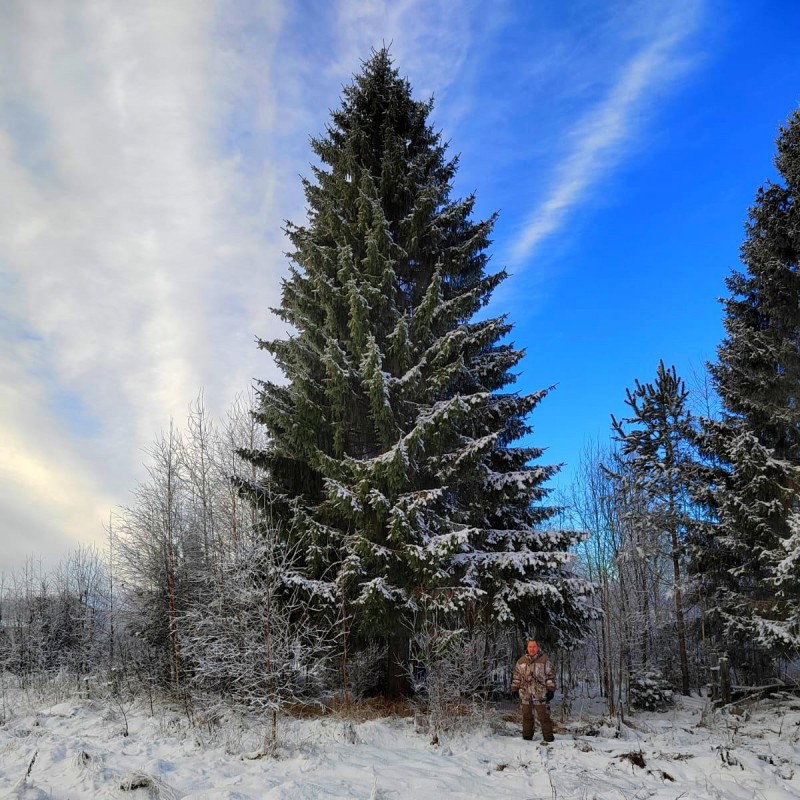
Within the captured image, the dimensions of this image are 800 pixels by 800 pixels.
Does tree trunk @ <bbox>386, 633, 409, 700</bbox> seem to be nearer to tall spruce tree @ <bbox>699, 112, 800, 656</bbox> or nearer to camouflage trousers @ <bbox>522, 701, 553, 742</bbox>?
camouflage trousers @ <bbox>522, 701, 553, 742</bbox>

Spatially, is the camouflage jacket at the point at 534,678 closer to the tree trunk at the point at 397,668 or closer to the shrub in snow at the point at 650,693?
the tree trunk at the point at 397,668

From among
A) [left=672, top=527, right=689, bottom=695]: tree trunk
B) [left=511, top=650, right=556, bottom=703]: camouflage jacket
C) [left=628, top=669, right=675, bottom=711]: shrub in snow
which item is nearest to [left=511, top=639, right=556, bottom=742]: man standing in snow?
[left=511, top=650, right=556, bottom=703]: camouflage jacket

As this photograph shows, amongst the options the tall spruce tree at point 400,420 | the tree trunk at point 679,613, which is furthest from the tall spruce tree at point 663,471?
the tall spruce tree at point 400,420

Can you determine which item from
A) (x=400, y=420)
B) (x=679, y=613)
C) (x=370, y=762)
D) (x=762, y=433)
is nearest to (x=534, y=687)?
(x=370, y=762)

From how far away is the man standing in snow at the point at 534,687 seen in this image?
31.2ft

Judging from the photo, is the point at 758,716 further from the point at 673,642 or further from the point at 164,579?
the point at 164,579

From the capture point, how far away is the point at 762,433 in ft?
53.9

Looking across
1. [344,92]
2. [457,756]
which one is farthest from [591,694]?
[344,92]

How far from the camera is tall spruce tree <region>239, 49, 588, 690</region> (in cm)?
1190

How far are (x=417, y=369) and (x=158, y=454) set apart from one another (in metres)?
13.9

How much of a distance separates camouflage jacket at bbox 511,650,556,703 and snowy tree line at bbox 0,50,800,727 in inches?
48.4

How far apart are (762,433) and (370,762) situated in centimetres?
1564

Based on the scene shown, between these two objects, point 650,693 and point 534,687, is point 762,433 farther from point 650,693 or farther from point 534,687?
point 534,687

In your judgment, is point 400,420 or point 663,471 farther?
point 663,471
